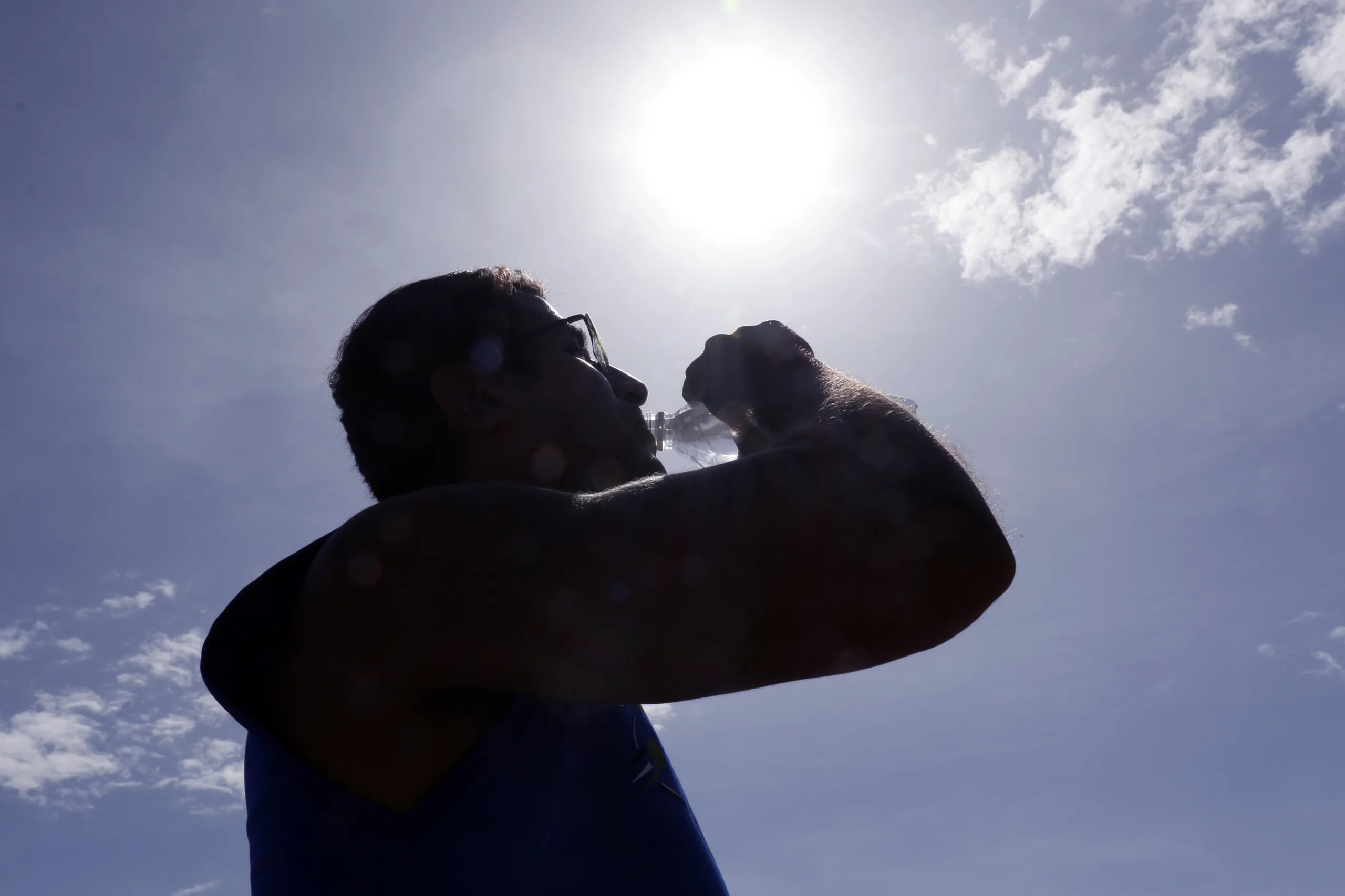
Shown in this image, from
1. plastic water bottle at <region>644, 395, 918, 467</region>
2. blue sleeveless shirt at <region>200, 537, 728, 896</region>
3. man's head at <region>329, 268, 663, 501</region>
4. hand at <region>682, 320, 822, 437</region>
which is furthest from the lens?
plastic water bottle at <region>644, 395, 918, 467</region>

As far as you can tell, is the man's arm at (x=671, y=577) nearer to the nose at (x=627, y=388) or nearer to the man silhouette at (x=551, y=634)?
the man silhouette at (x=551, y=634)

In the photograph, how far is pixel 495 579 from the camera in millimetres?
1648

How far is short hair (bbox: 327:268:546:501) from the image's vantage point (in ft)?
9.21

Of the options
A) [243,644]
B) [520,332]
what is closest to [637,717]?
[243,644]

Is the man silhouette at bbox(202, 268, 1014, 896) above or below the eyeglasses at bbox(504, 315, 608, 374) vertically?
below

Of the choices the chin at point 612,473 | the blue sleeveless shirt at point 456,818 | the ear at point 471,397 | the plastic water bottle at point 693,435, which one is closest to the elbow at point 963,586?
the blue sleeveless shirt at point 456,818

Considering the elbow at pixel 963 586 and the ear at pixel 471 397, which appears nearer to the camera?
the elbow at pixel 963 586

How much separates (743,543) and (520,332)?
167cm

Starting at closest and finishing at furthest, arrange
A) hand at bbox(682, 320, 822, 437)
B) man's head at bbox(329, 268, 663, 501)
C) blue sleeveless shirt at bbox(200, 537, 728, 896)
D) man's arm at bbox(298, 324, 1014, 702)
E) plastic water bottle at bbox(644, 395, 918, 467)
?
man's arm at bbox(298, 324, 1014, 702), blue sleeveless shirt at bbox(200, 537, 728, 896), hand at bbox(682, 320, 822, 437), man's head at bbox(329, 268, 663, 501), plastic water bottle at bbox(644, 395, 918, 467)

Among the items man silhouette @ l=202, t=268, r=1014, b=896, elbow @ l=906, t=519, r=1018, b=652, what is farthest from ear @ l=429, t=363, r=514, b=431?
elbow @ l=906, t=519, r=1018, b=652

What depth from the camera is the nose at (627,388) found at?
3012 mm

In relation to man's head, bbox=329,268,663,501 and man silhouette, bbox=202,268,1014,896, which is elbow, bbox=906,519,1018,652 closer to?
man silhouette, bbox=202,268,1014,896

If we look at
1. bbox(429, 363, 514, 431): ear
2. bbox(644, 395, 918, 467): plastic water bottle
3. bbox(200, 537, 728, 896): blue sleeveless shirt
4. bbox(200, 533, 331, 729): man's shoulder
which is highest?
bbox(644, 395, 918, 467): plastic water bottle

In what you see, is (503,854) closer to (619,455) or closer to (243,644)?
(243,644)
